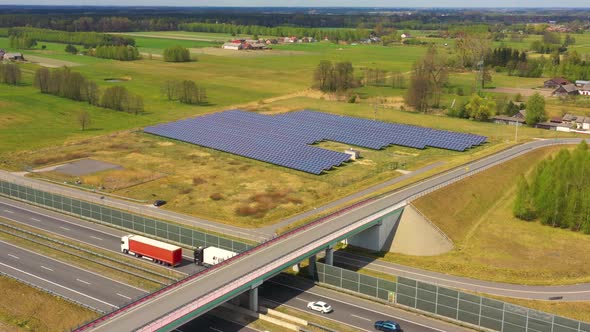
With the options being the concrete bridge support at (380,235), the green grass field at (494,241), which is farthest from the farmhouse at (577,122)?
the concrete bridge support at (380,235)

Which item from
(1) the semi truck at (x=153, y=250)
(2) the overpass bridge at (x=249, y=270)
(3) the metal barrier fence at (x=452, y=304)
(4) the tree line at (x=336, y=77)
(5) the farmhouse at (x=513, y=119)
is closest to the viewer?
(2) the overpass bridge at (x=249, y=270)

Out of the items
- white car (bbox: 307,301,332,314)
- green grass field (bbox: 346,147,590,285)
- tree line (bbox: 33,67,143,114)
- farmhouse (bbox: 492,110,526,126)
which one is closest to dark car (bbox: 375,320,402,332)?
white car (bbox: 307,301,332,314)

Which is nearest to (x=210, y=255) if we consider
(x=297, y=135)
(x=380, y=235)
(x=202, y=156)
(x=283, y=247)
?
(x=283, y=247)

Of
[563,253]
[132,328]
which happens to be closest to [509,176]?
[563,253]

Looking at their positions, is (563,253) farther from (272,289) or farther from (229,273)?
(229,273)

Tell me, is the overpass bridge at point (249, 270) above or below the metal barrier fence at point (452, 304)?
above

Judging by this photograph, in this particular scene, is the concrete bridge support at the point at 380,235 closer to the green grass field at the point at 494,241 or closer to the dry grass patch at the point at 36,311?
the green grass field at the point at 494,241
